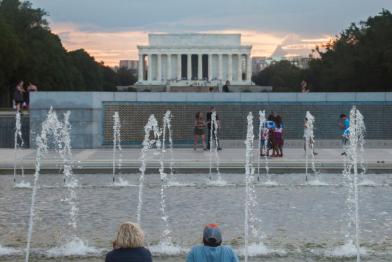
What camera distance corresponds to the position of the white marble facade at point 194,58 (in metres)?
95.7

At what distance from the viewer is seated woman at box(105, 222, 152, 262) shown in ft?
16.5

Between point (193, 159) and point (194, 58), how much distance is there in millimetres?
78408

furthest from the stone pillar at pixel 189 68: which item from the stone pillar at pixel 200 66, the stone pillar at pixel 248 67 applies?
the stone pillar at pixel 248 67

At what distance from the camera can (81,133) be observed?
25.2 metres

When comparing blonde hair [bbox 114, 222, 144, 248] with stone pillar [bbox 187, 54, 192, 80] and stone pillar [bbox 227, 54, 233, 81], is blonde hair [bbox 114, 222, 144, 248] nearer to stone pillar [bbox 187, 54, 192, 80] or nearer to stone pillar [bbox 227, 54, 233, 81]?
stone pillar [bbox 187, 54, 192, 80]

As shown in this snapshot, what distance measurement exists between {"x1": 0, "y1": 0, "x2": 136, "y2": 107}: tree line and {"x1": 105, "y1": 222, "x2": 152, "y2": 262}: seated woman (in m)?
47.9

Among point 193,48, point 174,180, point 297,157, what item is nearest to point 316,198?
point 174,180

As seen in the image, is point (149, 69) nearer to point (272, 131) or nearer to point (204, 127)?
point (204, 127)

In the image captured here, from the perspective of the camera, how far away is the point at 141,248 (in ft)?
16.7

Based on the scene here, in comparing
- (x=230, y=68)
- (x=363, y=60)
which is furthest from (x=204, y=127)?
(x=230, y=68)

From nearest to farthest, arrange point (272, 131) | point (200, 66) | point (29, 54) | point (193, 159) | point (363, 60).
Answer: point (193, 159), point (272, 131), point (363, 60), point (29, 54), point (200, 66)

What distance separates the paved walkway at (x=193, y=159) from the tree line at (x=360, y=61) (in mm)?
24548

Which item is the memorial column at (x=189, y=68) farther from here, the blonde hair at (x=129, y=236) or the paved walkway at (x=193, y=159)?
the blonde hair at (x=129, y=236)

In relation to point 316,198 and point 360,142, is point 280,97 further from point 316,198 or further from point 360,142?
point 316,198
